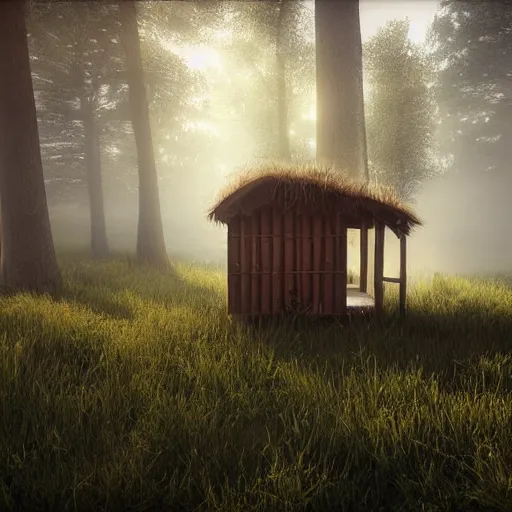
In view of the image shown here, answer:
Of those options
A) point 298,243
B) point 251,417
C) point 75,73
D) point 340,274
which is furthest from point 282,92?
point 251,417

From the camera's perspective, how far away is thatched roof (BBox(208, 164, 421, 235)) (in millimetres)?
6176

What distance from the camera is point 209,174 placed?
39.5 metres

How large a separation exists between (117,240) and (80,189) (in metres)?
4.41

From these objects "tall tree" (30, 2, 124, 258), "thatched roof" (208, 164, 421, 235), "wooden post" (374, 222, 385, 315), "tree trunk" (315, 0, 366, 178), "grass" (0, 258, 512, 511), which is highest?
"tall tree" (30, 2, 124, 258)

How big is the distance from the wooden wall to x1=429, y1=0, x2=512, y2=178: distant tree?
1730 centimetres

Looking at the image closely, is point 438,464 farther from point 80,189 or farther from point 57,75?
point 80,189

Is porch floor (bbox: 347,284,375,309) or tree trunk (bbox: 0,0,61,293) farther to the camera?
tree trunk (bbox: 0,0,61,293)

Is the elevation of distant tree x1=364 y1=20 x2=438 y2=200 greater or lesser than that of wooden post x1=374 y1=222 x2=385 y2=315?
greater

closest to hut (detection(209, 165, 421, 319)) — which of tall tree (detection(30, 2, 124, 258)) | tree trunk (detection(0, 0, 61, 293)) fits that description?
tree trunk (detection(0, 0, 61, 293))

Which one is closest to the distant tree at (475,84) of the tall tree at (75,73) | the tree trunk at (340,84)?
the tree trunk at (340,84)

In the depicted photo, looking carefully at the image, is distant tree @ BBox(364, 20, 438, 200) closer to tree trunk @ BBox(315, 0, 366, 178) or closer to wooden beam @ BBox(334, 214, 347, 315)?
tree trunk @ BBox(315, 0, 366, 178)

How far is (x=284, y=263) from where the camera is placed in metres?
6.62

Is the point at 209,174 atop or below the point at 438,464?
Result: atop

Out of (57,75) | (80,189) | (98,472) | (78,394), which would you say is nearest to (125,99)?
(57,75)
